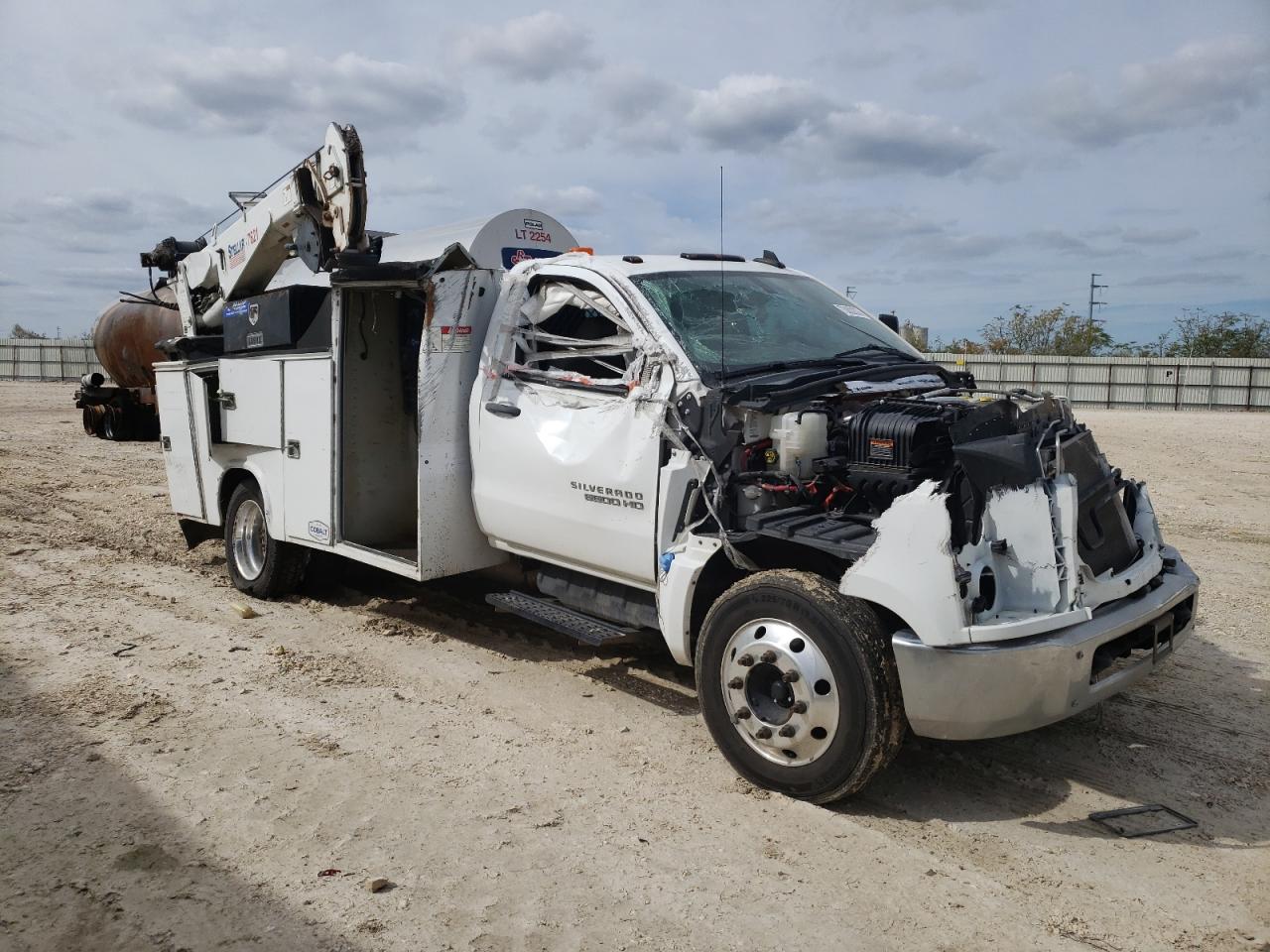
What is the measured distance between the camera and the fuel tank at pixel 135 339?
1970 cm

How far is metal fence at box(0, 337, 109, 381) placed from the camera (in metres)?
41.6

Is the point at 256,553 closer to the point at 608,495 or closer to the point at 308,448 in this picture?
the point at 308,448

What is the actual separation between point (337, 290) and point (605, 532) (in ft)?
8.18

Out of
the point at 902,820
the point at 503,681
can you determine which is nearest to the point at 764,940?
the point at 902,820

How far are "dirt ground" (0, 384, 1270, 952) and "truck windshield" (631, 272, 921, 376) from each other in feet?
5.89

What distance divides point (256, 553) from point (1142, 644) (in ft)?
19.6

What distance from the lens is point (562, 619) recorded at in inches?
203

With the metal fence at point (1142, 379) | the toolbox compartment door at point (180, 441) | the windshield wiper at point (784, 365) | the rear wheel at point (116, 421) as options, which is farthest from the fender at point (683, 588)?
the metal fence at point (1142, 379)

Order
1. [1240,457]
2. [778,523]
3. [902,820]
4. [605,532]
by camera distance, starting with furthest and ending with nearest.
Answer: [1240,457] → [605,532] → [778,523] → [902,820]

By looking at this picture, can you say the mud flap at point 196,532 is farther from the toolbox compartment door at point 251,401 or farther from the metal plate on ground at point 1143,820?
the metal plate on ground at point 1143,820

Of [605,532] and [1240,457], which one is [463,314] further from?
[1240,457]

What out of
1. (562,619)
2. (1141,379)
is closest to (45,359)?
(1141,379)

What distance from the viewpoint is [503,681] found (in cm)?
550

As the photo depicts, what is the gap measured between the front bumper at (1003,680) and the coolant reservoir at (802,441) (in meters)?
0.91
